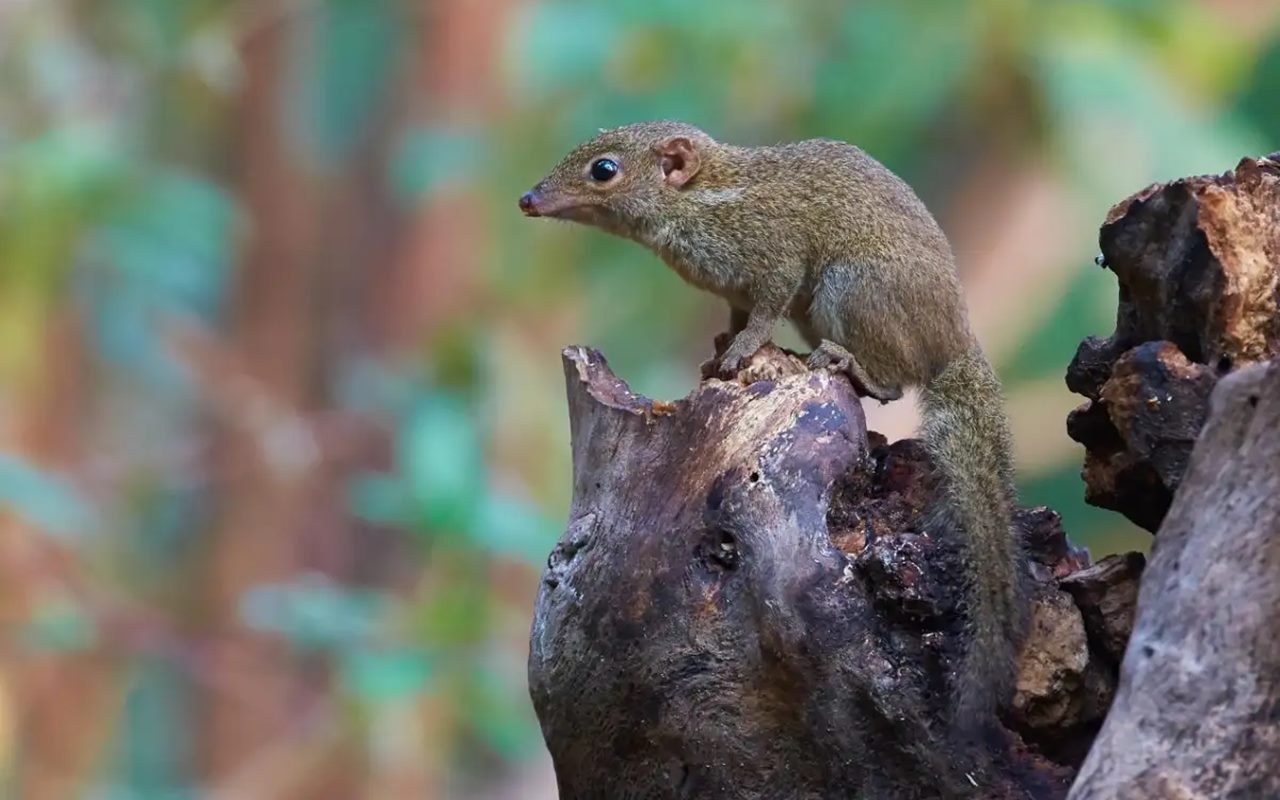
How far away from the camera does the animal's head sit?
3164 millimetres

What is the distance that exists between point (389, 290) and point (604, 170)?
3.50 metres

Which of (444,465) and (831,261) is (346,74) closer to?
(444,465)

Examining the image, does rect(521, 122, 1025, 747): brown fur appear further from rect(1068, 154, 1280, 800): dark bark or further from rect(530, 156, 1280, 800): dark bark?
rect(1068, 154, 1280, 800): dark bark

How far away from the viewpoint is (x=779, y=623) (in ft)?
6.20

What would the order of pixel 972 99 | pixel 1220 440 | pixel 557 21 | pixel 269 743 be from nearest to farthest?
pixel 1220 440 < pixel 557 21 < pixel 972 99 < pixel 269 743

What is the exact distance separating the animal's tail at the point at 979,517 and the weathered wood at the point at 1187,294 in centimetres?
21

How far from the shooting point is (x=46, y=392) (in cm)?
706

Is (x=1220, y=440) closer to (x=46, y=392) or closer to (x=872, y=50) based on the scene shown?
(x=872, y=50)

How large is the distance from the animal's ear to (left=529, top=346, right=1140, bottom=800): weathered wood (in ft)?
3.64

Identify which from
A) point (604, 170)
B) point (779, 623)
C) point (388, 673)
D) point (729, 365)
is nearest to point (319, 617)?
point (388, 673)

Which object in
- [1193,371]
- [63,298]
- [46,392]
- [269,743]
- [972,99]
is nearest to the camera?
[1193,371]

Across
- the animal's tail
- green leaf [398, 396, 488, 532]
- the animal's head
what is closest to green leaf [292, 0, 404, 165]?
green leaf [398, 396, 488, 532]

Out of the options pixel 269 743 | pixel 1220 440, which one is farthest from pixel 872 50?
pixel 269 743

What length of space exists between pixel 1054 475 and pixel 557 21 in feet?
7.22
